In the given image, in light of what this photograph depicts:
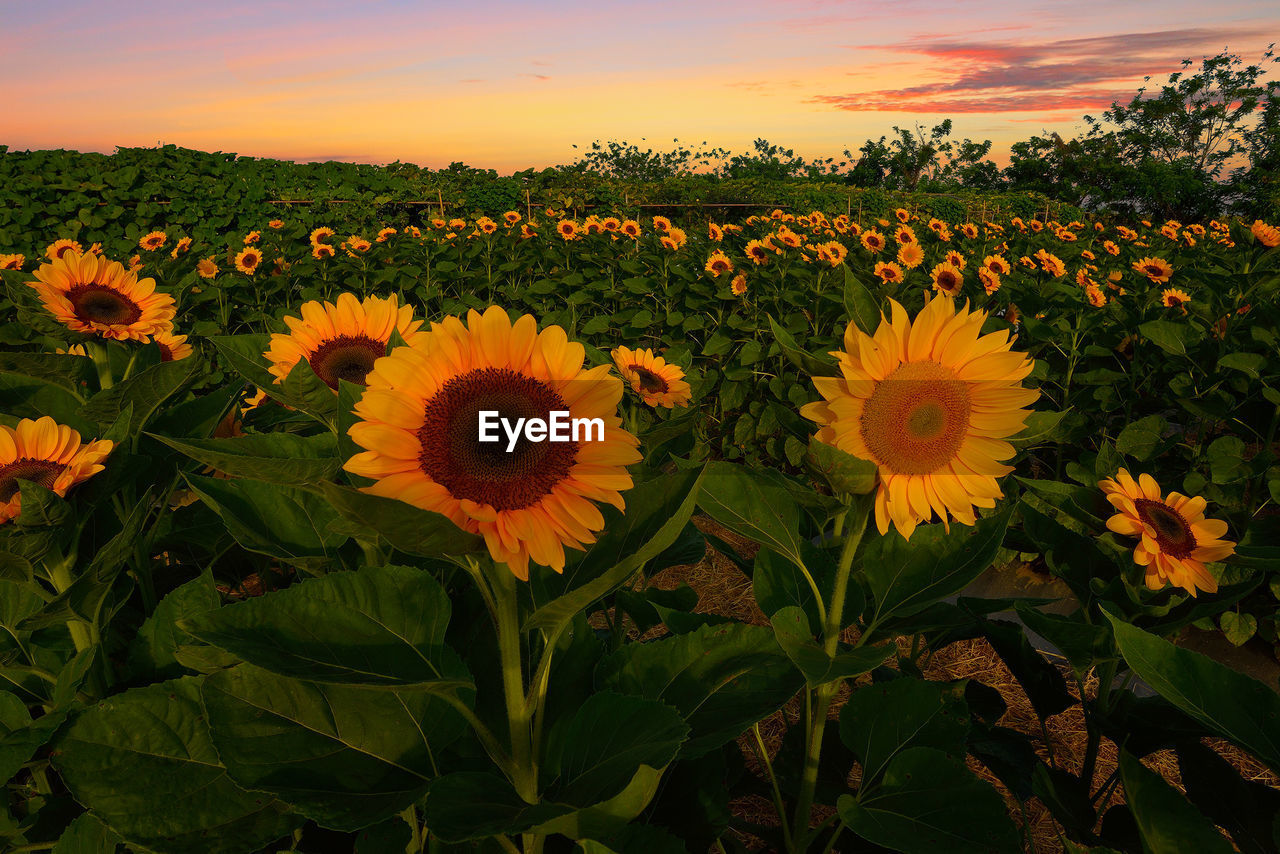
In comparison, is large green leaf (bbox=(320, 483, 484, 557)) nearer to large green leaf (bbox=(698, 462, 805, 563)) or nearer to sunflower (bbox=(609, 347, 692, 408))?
large green leaf (bbox=(698, 462, 805, 563))

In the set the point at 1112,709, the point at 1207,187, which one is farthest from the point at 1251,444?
the point at 1207,187

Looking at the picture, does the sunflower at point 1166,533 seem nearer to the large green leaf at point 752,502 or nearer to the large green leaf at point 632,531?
the large green leaf at point 752,502

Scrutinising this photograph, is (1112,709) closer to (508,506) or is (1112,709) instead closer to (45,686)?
(508,506)

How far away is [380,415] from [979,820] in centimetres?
115

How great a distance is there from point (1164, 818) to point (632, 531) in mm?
921

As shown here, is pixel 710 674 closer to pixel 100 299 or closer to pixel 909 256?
pixel 100 299

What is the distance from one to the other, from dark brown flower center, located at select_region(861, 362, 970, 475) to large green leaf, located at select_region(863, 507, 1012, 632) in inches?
7.3

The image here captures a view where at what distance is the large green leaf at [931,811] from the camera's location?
120 cm

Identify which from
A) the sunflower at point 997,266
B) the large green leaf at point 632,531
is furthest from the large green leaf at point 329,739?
the sunflower at point 997,266

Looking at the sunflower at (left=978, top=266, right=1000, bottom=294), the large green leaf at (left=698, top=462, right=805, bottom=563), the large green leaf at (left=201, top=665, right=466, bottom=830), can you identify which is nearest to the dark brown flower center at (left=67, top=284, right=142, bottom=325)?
the large green leaf at (left=201, top=665, right=466, bottom=830)

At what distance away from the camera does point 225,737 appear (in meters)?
1.04

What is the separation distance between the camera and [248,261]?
6977 millimetres

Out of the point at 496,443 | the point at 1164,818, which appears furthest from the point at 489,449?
the point at 1164,818

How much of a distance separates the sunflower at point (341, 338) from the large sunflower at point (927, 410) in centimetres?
92
